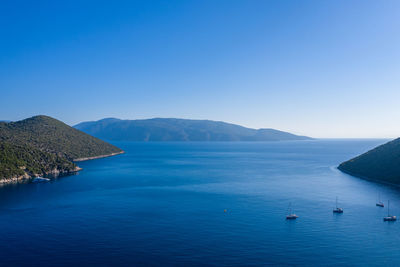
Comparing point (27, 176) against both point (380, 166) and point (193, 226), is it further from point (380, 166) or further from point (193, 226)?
point (380, 166)

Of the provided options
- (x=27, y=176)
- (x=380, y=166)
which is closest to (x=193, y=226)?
(x=27, y=176)

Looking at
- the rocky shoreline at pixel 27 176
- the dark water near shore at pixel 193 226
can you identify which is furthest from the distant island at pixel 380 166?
the rocky shoreline at pixel 27 176

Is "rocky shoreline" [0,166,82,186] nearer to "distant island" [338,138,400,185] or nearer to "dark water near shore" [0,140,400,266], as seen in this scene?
"dark water near shore" [0,140,400,266]

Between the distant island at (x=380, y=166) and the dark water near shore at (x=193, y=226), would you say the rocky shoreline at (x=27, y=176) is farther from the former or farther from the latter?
the distant island at (x=380, y=166)

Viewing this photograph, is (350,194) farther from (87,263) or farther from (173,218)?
(87,263)

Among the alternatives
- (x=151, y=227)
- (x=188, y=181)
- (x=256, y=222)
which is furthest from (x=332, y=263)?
(x=188, y=181)

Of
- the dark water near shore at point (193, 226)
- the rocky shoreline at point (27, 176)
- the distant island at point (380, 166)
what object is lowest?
the dark water near shore at point (193, 226)
